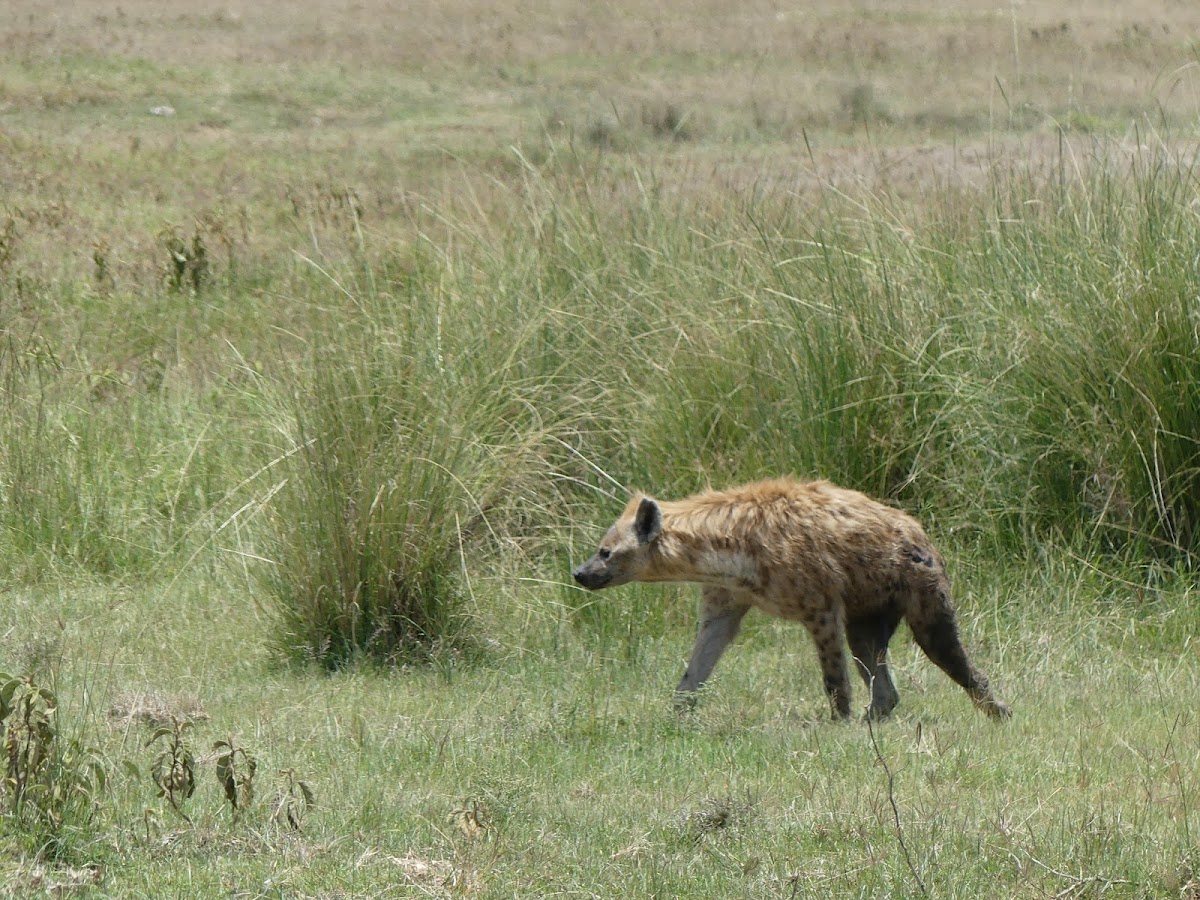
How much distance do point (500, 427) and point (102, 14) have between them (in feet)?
79.9

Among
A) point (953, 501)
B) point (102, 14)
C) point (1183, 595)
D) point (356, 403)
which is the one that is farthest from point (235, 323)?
point (102, 14)

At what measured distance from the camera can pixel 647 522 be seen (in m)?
6.29

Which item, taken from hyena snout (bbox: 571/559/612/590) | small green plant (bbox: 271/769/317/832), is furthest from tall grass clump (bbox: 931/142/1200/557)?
small green plant (bbox: 271/769/317/832)

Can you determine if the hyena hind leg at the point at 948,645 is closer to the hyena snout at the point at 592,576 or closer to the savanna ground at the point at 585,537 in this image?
the savanna ground at the point at 585,537

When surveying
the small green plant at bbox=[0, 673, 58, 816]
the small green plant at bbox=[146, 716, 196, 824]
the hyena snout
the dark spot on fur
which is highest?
the small green plant at bbox=[0, 673, 58, 816]

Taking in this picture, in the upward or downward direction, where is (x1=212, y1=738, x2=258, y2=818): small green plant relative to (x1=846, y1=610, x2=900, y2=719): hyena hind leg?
upward

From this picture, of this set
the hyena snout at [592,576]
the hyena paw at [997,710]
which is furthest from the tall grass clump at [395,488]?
the hyena paw at [997,710]

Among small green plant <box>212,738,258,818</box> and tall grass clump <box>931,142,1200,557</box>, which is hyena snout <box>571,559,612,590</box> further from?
tall grass clump <box>931,142,1200,557</box>

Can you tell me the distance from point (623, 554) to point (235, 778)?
80.8 inches

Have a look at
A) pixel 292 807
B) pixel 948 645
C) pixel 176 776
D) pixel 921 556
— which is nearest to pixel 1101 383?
pixel 921 556

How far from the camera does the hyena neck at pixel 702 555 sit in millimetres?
6191

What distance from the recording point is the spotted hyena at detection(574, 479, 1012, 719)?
6.08 m

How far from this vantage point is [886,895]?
163 inches

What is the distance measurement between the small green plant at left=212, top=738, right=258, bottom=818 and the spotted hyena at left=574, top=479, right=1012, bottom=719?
1875 mm
